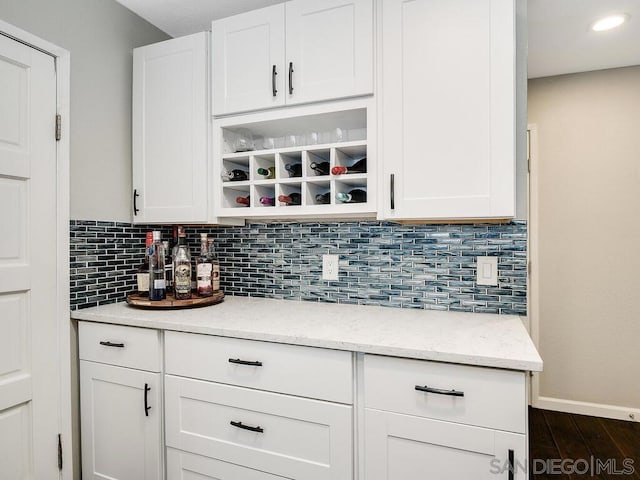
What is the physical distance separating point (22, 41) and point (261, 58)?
958 mm

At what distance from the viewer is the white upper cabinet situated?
63.4 inches

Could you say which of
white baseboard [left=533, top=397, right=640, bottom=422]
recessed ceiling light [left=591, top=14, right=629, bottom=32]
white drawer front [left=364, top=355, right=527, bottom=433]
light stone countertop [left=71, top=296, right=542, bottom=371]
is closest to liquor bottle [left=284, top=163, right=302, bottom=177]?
light stone countertop [left=71, top=296, right=542, bottom=371]

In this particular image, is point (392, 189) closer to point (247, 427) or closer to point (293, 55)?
point (293, 55)

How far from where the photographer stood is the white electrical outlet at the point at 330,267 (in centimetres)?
200

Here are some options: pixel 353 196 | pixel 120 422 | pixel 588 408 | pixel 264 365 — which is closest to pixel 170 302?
pixel 120 422

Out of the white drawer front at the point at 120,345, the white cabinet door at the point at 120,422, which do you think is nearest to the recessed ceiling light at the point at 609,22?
the white drawer front at the point at 120,345

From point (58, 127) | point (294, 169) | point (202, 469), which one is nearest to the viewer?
point (202, 469)

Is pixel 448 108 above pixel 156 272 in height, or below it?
above

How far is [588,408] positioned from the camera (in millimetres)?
2771

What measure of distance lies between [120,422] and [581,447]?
2548 millimetres

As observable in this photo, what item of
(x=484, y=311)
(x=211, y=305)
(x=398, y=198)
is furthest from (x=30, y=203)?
(x=484, y=311)

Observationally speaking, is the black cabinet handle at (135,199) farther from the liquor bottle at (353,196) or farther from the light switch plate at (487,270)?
the light switch plate at (487,270)

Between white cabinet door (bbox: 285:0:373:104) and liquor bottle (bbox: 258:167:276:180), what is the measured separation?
33cm

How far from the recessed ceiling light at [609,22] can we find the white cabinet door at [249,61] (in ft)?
5.75
